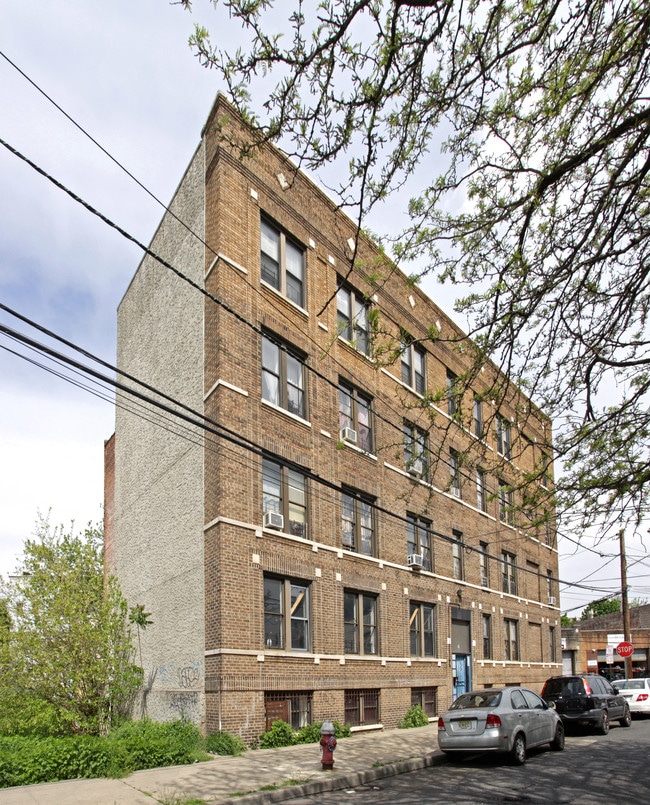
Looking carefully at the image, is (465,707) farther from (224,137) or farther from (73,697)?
(224,137)

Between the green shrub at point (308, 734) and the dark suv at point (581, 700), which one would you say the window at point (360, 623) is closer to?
the green shrub at point (308, 734)

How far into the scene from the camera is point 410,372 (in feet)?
84.4

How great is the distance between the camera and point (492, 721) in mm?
13789

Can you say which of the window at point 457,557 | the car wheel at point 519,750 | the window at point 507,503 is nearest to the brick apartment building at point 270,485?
the window at point 457,557

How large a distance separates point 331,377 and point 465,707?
9163mm

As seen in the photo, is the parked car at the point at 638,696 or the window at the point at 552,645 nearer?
the parked car at the point at 638,696

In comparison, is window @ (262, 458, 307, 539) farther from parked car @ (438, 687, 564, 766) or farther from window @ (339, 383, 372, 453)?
parked car @ (438, 687, 564, 766)

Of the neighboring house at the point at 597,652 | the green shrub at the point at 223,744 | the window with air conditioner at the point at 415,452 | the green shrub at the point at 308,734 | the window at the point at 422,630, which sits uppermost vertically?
the window with air conditioner at the point at 415,452

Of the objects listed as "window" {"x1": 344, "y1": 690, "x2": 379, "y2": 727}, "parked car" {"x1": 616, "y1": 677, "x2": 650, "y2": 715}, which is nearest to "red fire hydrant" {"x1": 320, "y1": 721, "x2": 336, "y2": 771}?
"window" {"x1": 344, "y1": 690, "x2": 379, "y2": 727}

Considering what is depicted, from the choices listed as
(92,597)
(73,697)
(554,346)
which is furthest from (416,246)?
(73,697)

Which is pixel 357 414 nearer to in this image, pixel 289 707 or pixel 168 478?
pixel 168 478

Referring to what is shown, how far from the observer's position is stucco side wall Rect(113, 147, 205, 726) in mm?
17219

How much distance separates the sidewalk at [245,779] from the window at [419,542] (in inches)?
317

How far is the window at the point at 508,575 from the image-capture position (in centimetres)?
3169
